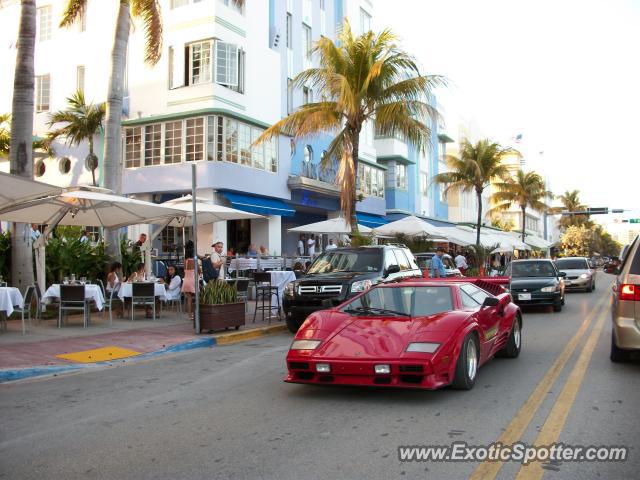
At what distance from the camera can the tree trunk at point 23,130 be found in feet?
45.9

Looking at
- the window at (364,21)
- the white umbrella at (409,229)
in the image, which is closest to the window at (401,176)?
the window at (364,21)

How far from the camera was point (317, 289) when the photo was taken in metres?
11.9

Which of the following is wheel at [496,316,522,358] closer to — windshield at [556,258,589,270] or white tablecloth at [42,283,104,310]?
white tablecloth at [42,283,104,310]

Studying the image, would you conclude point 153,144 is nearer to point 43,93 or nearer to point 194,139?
point 194,139

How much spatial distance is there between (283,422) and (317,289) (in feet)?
21.2

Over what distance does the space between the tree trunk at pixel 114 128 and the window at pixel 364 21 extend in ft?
70.0

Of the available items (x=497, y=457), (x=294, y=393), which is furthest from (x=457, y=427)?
(x=294, y=393)

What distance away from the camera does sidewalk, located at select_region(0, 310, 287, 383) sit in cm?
865

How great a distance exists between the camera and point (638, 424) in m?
5.29

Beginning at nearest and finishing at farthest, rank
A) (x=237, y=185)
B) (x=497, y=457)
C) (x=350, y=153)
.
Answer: (x=497, y=457) → (x=350, y=153) → (x=237, y=185)

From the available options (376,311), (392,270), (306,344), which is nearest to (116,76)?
(392,270)

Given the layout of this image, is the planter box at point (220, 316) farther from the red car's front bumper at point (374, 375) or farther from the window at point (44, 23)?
the window at point (44, 23)

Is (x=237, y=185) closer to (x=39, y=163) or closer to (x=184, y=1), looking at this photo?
(x=184, y=1)

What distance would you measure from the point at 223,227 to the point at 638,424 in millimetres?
19323
